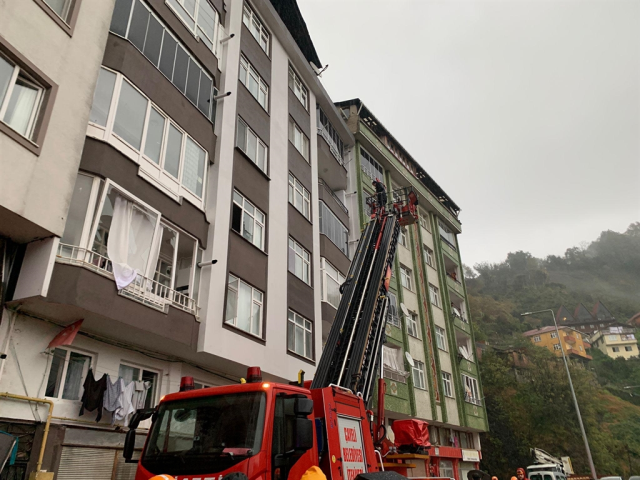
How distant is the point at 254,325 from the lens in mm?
13453

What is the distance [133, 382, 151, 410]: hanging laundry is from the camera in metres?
9.88

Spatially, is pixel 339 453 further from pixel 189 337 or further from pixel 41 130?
pixel 41 130

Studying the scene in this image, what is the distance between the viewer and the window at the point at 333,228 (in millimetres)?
20875

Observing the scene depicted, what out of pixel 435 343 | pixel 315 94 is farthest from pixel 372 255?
pixel 435 343

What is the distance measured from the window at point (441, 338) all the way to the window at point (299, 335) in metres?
14.7

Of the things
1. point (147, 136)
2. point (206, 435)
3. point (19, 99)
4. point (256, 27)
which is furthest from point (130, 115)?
point (256, 27)

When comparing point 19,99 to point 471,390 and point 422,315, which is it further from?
point 471,390

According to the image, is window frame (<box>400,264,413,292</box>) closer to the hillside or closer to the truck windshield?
the hillside

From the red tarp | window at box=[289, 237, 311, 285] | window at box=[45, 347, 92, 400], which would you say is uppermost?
window at box=[289, 237, 311, 285]

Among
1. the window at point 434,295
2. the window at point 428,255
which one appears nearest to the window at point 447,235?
the window at point 428,255

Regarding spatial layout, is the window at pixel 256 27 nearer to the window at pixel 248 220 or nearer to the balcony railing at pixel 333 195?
the balcony railing at pixel 333 195

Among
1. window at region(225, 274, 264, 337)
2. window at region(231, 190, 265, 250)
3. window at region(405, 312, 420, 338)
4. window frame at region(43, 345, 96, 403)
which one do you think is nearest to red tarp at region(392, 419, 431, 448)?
window at region(225, 274, 264, 337)

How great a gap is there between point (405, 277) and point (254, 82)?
1537 cm

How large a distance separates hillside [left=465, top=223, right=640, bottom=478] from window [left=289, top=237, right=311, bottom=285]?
25.7m
